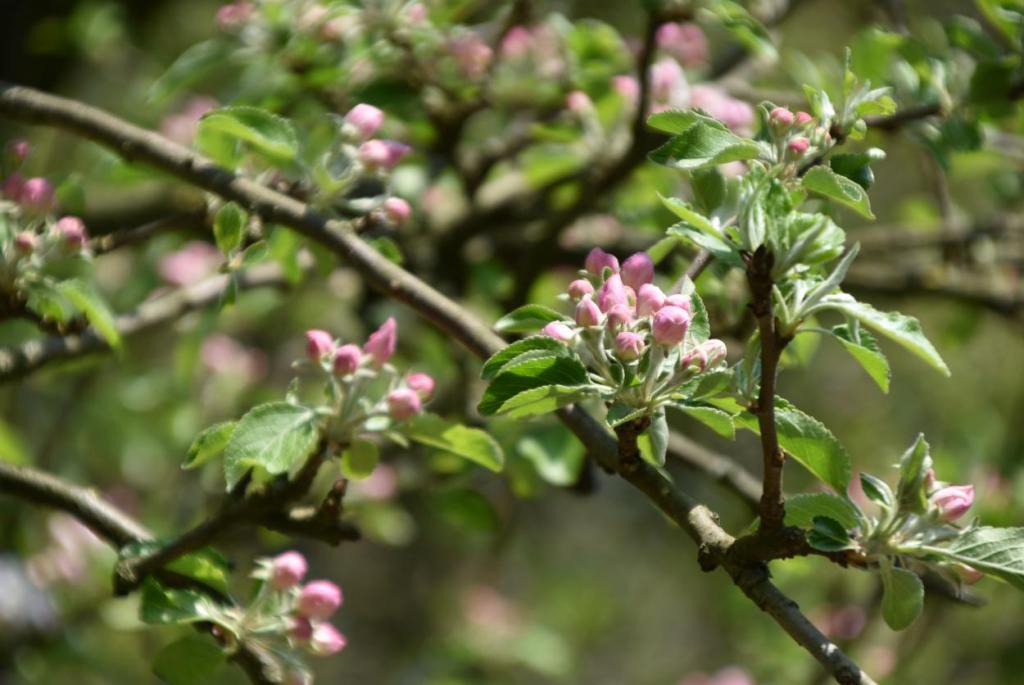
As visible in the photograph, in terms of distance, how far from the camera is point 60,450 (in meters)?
3.07

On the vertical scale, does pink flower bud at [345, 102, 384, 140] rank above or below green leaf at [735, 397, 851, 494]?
above

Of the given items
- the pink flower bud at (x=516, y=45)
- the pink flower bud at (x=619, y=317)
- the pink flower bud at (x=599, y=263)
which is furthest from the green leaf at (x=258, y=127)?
the pink flower bud at (x=516, y=45)

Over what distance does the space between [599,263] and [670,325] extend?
194 mm

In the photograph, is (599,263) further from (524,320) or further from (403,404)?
(403,404)

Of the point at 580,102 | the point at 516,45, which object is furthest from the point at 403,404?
the point at 516,45

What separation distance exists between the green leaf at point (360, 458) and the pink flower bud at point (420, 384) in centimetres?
9

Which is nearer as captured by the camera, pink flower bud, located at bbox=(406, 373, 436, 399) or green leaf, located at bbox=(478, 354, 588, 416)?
green leaf, located at bbox=(478, 354, 588, 416)

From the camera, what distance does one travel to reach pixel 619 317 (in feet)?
3.98

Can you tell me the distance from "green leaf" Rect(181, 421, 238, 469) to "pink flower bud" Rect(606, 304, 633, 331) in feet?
1.52

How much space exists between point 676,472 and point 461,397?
6.63ft

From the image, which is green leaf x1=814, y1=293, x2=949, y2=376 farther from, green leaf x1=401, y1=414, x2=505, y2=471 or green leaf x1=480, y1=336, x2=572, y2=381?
green leaf x1=401, y1=414, x2=505, y2=471

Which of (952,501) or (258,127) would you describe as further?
(258,127)

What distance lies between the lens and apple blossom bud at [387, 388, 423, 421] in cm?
Answer: 141

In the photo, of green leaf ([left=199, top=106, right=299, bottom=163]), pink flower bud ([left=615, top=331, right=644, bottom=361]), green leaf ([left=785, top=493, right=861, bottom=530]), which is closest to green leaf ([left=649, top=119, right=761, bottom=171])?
pink flower bud ([left=615, top=331, right=644, bottom=361])
